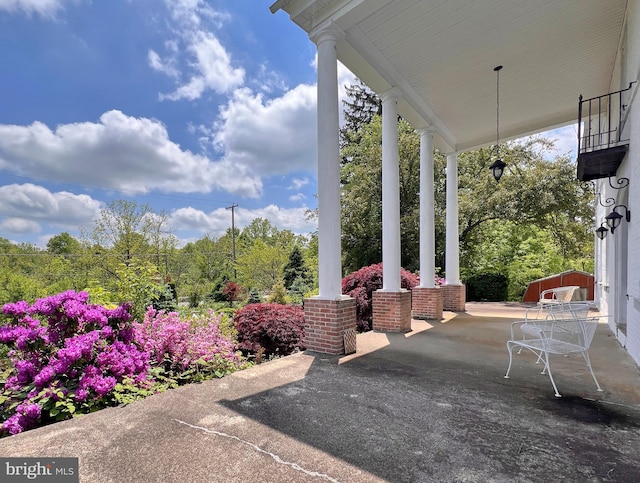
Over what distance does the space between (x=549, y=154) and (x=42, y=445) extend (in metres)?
17.6

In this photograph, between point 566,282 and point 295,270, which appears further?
point 295,270

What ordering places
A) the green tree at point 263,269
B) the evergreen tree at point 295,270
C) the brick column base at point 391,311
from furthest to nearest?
the green tree at point 263,269 → the evergreen tree at point 295,270 → the brick column base at point 391,311

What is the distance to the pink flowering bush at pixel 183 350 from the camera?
381 centimetres

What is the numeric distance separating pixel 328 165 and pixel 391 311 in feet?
9.91

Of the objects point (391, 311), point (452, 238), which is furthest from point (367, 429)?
point (452, 238)

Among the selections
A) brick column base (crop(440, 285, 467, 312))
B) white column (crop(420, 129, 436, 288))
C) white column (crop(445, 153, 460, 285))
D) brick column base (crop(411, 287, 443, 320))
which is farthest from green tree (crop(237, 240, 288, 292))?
white column (crop(420, 129, 436, 288))

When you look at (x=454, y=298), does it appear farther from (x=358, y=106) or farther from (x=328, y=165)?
(x=358, y=106)

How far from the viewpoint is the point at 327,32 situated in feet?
14.8

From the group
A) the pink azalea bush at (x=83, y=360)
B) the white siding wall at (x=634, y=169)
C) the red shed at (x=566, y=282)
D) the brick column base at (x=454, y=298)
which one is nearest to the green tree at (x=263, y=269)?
the brick column base at (x=454, y=298)

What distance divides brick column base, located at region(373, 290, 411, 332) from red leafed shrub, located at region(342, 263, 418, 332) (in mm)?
883

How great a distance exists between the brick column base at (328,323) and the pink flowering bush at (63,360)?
2.08 meters

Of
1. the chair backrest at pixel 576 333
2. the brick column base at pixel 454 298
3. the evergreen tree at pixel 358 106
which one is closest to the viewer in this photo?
the chair backrest at pixel 576 333

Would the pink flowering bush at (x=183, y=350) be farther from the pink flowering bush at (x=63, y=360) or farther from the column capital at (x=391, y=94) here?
the column capital at (x=391, y=94)

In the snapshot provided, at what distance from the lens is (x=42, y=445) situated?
7.07 ft
